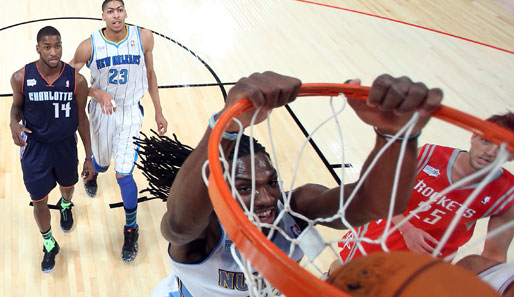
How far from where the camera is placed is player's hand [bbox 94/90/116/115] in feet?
10.5

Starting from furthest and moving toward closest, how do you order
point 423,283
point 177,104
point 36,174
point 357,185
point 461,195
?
1. point 177,104
2. point 36,174
3. point 461,195
4. point 357,185
5. point 423,283

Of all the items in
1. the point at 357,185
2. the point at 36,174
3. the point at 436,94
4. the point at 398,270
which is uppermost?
the point at 436,94

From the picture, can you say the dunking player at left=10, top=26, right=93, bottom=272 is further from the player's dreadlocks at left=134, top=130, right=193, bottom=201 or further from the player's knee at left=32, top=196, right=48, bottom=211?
the player's dreadlocks at left=134, top=130, right=193, bottom=201

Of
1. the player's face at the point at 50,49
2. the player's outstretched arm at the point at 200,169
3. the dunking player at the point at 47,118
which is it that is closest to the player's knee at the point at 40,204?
the dunking player at the point at 47,118

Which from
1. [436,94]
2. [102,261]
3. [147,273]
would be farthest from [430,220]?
[102,261]

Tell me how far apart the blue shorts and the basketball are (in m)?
2.37

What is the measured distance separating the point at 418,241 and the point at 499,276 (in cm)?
50

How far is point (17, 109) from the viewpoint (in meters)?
2.95

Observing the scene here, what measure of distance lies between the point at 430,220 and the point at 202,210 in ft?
4.63

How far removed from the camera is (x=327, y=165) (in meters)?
4.33

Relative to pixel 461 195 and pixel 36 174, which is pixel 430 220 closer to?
pixel 461 195

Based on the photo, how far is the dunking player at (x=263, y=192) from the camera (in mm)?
1388

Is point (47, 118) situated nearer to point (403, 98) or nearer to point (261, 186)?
point (261, 186)

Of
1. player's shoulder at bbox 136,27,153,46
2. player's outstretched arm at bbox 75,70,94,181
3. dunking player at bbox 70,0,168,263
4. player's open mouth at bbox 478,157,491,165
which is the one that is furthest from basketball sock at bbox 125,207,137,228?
player's open mouth at bbox 478,157,491,165
